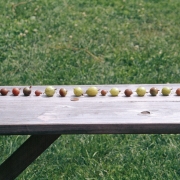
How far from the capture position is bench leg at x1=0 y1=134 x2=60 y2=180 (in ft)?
7.28

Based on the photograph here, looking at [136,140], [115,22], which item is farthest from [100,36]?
[136,140]

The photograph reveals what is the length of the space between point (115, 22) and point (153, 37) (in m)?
0.65

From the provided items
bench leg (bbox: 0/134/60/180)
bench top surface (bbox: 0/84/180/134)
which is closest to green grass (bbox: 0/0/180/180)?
bench leg (bbox: 0/134/60/180)

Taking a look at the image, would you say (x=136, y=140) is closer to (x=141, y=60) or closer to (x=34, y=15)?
(x=141, y=60)

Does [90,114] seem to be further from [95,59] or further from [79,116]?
[95,59]

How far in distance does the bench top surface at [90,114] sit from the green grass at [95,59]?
1.03 meters

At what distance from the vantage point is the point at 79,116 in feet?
6.35

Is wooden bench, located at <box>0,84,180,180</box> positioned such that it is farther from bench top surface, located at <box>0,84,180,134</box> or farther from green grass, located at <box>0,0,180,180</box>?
green grass, located at <box>0,0,180,180</box>

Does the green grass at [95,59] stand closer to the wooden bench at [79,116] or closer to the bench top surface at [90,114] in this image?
the wooden bench at [79,116]

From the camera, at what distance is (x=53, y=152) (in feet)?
11.1

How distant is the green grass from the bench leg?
27.6 inches

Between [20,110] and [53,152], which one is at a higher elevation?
[20,110]

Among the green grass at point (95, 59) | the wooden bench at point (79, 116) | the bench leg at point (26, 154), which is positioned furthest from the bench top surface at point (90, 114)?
the green grass at point (95, 59)

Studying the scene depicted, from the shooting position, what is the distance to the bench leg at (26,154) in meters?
2.22
